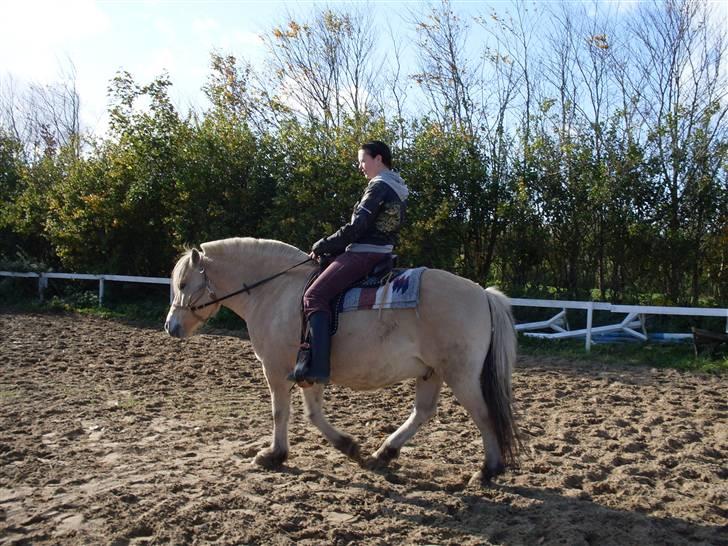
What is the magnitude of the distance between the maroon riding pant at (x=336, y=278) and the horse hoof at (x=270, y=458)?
1135mm

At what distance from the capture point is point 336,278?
16.4 feet

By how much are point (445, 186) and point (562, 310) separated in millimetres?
3584

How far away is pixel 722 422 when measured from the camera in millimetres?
6551

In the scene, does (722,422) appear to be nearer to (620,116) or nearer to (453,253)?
(453,253)

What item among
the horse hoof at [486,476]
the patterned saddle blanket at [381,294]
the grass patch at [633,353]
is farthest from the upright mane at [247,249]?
the grass patch at [633,353]

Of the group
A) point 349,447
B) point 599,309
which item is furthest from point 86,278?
point 349,447

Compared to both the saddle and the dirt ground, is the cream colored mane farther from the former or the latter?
the dirt ground

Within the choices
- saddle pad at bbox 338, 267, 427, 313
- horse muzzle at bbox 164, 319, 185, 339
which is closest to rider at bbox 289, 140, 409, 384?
saddle pad at bbox 338, 267, 427, 313

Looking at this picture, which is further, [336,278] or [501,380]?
[336,278]

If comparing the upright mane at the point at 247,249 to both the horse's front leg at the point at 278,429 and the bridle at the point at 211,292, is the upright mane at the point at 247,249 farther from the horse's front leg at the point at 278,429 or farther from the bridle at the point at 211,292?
the horse's front leg at the point at 278,429

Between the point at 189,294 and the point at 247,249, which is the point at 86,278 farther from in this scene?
the point at 247,249

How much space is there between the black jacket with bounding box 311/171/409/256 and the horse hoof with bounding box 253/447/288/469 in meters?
1.64

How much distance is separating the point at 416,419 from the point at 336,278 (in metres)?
1.35

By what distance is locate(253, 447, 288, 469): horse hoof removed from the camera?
5113mm
